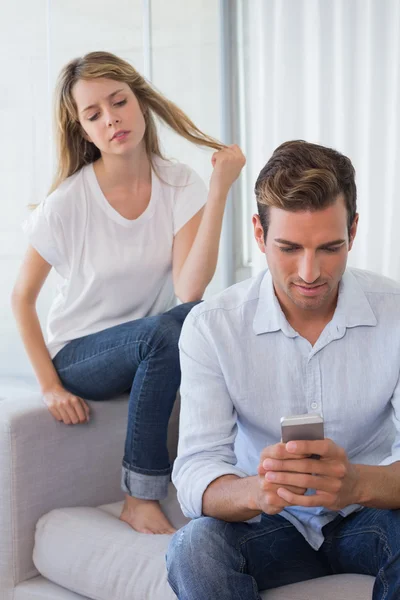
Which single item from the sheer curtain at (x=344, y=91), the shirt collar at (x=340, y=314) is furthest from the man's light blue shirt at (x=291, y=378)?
the sheer curtain at (x=344, y=91)

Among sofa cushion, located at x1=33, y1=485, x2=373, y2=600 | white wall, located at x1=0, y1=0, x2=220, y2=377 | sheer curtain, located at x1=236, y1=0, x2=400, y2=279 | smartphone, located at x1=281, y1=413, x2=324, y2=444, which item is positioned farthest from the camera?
white wall, located at x1=0, y1=0, x2=220, y2=377

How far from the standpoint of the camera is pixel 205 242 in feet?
6.98

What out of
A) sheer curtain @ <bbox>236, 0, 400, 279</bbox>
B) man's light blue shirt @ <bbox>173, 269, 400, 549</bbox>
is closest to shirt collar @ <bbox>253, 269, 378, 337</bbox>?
man's light blue shirt @ <bbox>173, 269, 400, 549</bbox>

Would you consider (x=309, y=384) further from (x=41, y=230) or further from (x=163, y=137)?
(x=163, y=137)

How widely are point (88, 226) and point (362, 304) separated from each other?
0.86 m

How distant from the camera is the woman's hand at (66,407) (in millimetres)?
2027

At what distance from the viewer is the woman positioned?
2.10m

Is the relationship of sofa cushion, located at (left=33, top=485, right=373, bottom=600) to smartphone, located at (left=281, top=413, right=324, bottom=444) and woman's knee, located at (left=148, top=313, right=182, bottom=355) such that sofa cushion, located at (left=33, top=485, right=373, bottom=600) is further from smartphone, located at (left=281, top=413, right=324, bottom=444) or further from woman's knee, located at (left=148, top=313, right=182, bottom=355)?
smartphone, located at (left=281, top=413, right=324, bottom=444)

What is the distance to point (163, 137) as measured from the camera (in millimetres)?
3719

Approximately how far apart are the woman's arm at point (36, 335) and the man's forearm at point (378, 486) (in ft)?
2.84

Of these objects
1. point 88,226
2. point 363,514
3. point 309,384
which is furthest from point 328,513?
point 88,226

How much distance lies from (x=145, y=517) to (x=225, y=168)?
0.85 m

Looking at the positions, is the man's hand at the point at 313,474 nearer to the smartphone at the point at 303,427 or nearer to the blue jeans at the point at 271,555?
the smartphone at the point at 303,427

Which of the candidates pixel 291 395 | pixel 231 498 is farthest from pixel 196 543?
pixel 291 395
